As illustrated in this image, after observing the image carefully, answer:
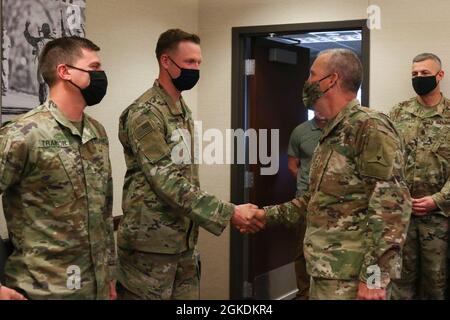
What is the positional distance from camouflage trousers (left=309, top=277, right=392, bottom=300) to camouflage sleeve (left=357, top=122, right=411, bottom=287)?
84mm

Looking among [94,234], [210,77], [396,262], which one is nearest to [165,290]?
[94,234]

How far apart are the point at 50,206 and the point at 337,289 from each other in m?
1.12

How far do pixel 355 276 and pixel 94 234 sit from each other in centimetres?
100

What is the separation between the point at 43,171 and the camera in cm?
204

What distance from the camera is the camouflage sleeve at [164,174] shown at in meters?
2.52

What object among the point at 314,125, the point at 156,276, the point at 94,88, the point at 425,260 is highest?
the point at 94,88

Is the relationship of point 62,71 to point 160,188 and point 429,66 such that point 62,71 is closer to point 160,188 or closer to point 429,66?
point 160,188

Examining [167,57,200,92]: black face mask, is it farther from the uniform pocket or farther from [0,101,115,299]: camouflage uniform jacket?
the uniform pocket

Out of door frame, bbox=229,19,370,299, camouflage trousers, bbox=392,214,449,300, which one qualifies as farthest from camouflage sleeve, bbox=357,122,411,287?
door frame, bbox=229,19,370,299

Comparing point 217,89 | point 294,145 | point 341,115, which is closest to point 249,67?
point 217,89

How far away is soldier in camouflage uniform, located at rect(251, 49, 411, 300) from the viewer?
2074 millimetres

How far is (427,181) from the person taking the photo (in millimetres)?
3436

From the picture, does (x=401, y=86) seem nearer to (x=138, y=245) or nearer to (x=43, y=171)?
(x=138, y=245)
